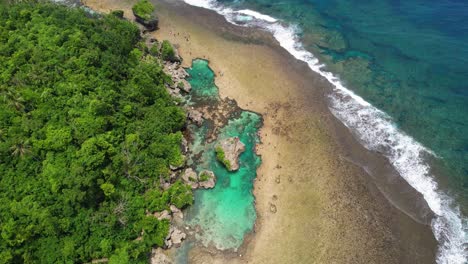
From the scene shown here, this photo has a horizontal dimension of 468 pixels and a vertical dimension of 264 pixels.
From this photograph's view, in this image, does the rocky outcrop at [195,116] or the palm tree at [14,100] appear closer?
the palm tree at [14,100]

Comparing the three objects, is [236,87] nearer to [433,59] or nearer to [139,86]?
[139,86]

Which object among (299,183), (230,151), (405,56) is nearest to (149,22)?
(230,151)

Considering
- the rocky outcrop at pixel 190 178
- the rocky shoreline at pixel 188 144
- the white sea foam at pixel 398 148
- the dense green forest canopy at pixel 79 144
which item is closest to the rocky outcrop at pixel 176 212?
the rocky shoreline at pixel 188 144

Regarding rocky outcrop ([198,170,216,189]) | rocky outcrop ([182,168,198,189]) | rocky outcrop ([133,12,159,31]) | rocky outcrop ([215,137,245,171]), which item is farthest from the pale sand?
rocky outcrop ([182,168,198,189])

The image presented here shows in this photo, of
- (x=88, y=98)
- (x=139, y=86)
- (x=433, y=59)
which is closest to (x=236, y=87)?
(x=139, y=86)

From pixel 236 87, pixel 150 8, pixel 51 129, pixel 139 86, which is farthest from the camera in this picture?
pixel 150 8

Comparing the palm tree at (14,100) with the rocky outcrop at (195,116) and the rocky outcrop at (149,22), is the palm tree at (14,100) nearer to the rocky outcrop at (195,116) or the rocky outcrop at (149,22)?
the rocky outcrop at (195,116)
